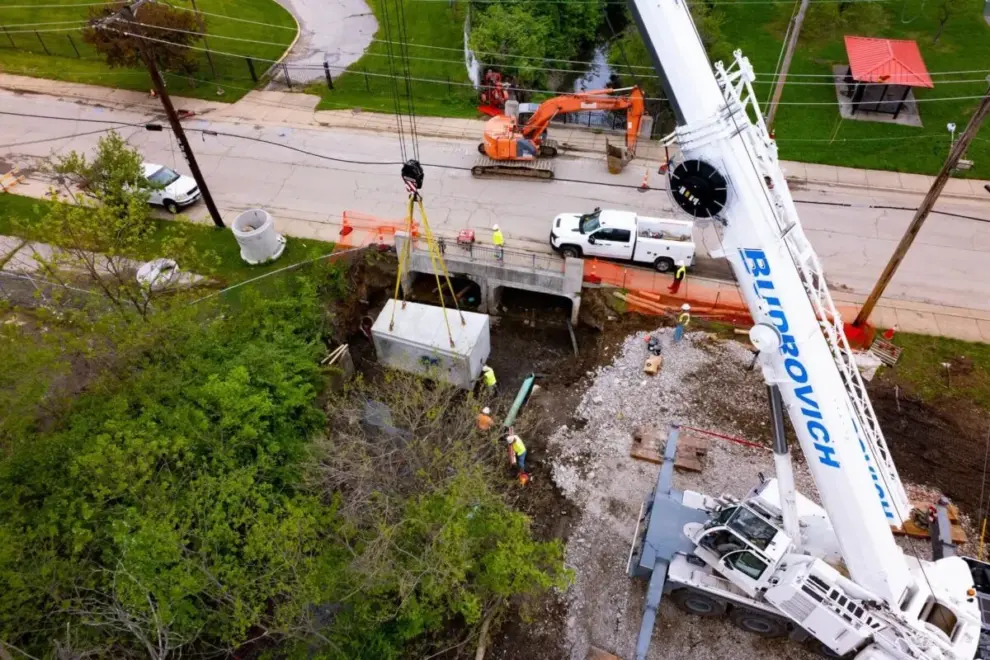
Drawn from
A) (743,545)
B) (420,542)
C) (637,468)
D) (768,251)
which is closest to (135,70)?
(420,542)

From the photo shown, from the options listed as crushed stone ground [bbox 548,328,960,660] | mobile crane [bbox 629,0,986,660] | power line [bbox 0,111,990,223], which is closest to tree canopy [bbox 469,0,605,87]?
power line [bbox 0,111,990,223]

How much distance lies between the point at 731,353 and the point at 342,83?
2544 cm

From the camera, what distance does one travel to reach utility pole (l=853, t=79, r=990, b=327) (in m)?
14.5

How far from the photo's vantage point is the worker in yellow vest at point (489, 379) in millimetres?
18578

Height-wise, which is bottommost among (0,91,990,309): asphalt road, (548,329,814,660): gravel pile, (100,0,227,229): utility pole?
(548,329,814,660): gravel pile

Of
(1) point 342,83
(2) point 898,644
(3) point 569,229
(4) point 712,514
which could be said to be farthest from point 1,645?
(1) point 342,83

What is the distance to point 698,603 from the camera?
42.9 feet

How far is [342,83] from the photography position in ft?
106

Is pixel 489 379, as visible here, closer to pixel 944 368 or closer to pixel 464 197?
pixel 464 197

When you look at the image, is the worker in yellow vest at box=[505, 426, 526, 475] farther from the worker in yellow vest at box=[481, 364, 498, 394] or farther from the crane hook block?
the crane hook block

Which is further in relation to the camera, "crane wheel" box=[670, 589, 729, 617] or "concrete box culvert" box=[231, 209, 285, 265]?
"concrete box culvert" box=[231, 209, 285, 265]

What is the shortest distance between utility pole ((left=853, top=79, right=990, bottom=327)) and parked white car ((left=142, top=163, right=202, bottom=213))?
83.5ft

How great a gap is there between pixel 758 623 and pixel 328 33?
126 feet

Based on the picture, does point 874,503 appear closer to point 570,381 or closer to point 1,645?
point 570,381
